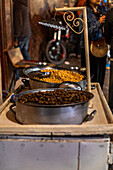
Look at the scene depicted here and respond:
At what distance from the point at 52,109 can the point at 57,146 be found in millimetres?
256

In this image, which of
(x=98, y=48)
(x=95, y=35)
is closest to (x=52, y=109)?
(x=98, y=48)

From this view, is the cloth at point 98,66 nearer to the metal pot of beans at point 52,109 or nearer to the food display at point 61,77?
the food display at point 61,77

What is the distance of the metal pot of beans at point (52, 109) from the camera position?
179cm

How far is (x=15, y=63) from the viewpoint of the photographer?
5.05 m

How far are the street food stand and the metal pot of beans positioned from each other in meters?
0.05

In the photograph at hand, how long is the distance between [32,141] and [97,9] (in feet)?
11.8

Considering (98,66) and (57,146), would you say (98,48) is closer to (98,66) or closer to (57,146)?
(98,66)

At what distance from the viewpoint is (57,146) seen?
1.78 meters

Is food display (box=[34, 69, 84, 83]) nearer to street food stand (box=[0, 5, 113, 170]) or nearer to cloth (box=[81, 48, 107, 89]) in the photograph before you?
street food stand (box=[0, 5, 113, 170])

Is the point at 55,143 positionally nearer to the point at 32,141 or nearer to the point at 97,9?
the point at 32,141

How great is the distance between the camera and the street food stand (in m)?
1.78

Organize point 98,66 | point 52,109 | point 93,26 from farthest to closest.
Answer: point 98,66, point 93,26, point 52,109

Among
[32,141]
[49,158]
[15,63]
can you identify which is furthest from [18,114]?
[15,63]

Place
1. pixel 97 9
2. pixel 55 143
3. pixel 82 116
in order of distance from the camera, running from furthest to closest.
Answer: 1. pixel 97 9
2. pixel 82 116
3. pixel 55 143
